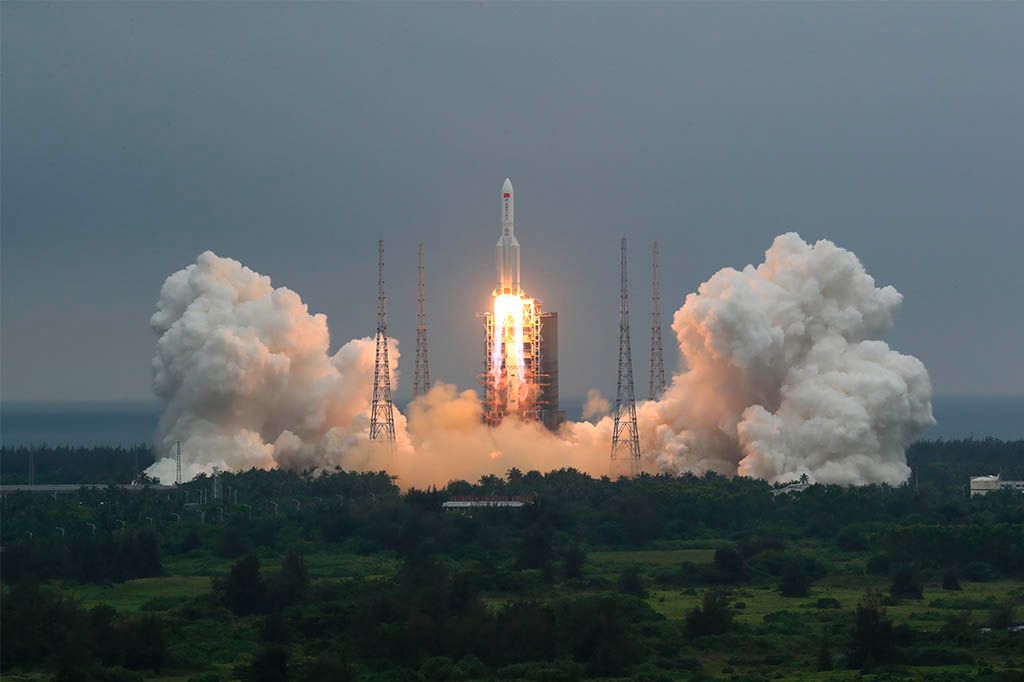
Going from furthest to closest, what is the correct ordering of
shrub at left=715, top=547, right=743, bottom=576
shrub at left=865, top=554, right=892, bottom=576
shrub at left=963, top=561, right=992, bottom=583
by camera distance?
shrub at left=865, top=554, right=892, bottom=576 < shrub at left=715, top=547, right=743, bottom=576 < shrub at left=963, top=561, right=992, bottom=583

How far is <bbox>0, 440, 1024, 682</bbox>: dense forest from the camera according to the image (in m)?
61.6

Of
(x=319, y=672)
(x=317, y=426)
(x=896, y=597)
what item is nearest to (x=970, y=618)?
(x=896, y=597)

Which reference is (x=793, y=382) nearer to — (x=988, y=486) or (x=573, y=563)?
(x=988, y=486)

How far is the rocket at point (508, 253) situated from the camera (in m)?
98.6

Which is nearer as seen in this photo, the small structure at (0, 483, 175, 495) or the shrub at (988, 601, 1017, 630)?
the shrub at (988, 601, 1017, 630)

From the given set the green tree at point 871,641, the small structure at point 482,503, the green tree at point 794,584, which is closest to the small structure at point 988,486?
the small structure at point 482,503

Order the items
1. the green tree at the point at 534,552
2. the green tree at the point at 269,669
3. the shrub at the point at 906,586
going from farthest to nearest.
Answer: the green tree at the point at 534,552
the shrub at the point at 906,586
the green tree at the point at 269,669

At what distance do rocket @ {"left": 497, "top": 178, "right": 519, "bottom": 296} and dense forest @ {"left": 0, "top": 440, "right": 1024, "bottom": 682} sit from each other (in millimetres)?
7274

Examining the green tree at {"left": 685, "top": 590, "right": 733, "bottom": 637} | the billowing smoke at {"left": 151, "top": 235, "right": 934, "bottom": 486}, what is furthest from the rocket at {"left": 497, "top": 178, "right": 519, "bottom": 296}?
the green tree at {"left": 685, "top": 590, "right": 733, "bottom": 637}

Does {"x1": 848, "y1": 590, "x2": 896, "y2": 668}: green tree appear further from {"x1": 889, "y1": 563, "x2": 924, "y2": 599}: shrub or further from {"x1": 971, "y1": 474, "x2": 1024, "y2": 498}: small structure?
{"x1": 971, "y1": 474, "x2": 1024, "y2": 498}: small structure

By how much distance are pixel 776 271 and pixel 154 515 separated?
26.9 m

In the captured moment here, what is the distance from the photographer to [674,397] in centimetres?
9838

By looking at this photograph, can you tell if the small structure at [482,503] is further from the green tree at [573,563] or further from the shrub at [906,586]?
the shrub at [906,586]

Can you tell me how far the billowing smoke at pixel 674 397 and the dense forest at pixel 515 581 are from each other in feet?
5.91
